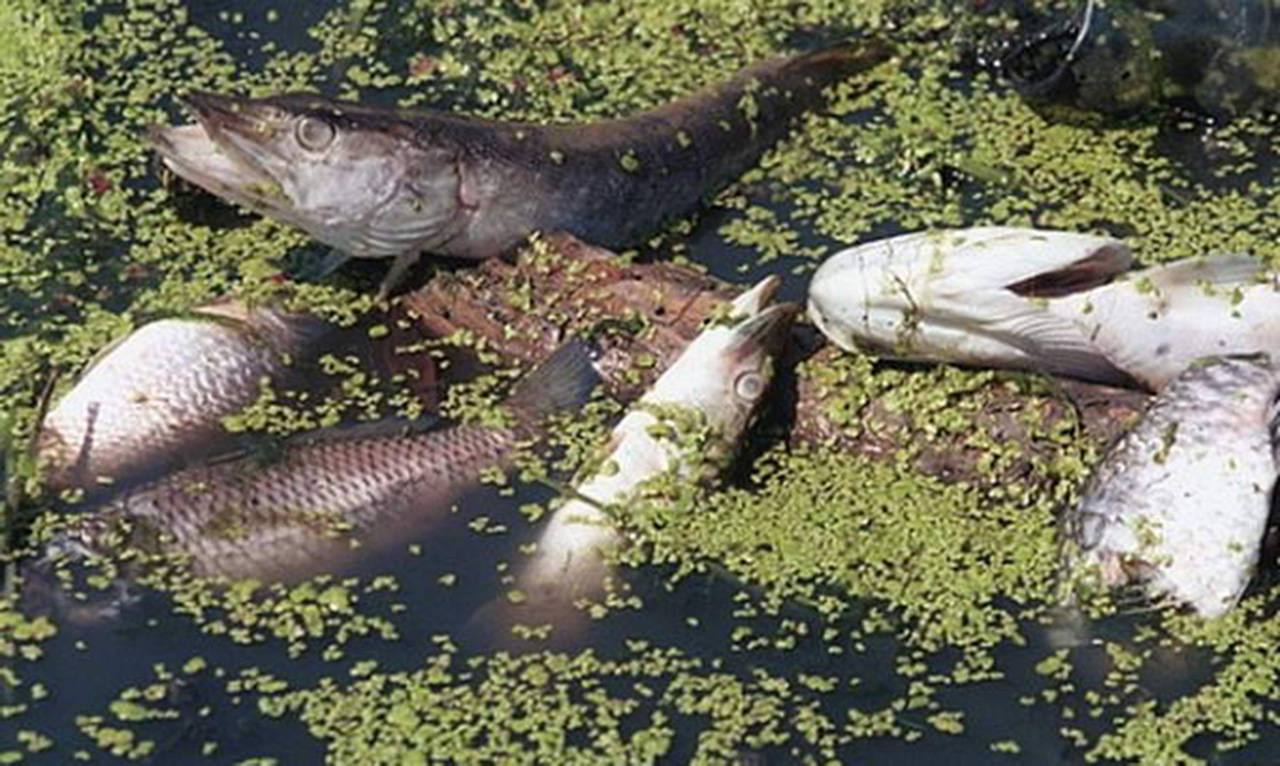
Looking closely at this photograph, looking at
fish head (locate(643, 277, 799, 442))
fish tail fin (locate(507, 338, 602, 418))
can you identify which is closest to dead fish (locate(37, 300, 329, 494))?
fish tail fin (locate(507, 338, 602, 418))

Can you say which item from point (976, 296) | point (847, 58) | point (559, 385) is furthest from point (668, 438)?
point (847, 58)

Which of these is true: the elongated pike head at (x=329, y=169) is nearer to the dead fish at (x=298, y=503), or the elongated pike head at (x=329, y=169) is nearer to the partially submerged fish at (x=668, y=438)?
the dead fish at (x=298, y=503)

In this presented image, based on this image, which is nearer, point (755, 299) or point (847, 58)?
point (755, 299)

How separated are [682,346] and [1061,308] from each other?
2.88 ft

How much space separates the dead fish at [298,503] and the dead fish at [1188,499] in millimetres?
1339

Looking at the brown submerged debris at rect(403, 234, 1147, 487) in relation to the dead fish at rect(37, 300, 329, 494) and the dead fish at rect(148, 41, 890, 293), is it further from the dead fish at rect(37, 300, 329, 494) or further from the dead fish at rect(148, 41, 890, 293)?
the dead fish at rect(37, 300, 329, 494)

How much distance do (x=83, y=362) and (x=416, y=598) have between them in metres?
1.23

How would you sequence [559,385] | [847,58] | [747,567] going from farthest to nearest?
[847,58]
[559,385]
[747,567]

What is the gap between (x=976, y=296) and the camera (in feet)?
18.1

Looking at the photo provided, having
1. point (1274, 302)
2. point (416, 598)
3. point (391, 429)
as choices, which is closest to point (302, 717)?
point (416, 598)

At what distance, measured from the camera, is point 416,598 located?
5359 mm

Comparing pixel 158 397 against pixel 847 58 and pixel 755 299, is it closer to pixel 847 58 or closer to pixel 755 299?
pixel 755 299

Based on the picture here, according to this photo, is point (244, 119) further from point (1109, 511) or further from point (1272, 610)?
→ point (1272, 610)

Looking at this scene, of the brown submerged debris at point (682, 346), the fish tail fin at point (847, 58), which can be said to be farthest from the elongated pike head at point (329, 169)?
the fish tail fin at point (847, 58)
